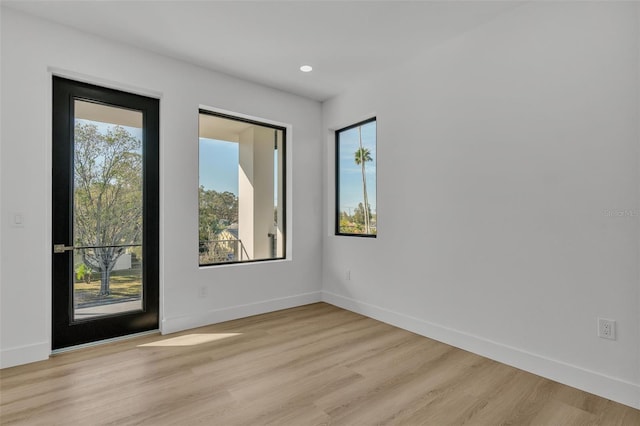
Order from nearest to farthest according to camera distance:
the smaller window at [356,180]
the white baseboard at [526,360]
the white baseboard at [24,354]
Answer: the white baseboard at [526,360]
the white baseboard at [24,354]
the smaller window at [356,180]

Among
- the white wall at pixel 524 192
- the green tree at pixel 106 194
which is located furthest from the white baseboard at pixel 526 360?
the green tree at pixel 106 194

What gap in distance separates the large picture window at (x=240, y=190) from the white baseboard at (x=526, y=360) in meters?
1.68

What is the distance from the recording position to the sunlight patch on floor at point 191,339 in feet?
9.66

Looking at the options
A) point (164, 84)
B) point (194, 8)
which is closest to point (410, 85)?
point (194, 8)

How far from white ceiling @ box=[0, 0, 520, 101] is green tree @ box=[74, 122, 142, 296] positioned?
2.92 feet

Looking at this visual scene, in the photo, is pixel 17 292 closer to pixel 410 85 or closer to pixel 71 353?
pixel 71 353

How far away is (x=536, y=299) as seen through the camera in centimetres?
240

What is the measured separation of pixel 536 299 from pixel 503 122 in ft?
4.45

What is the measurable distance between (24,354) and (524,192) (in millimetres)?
3957

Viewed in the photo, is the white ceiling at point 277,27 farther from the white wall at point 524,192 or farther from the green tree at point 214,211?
the green tree at point 214,211

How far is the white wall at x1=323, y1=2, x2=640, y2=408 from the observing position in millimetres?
2055

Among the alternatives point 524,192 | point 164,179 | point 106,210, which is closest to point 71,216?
point 106,210

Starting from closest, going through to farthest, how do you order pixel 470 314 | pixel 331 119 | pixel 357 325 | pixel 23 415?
1. pixel 23 415
2. pixel 470 314
3. pixel 357 325
4. pixel 331 119

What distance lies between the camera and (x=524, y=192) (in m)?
2.48
